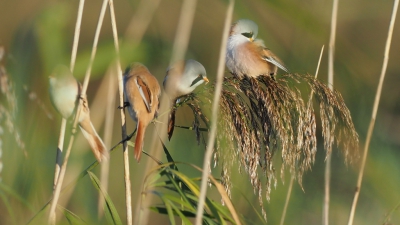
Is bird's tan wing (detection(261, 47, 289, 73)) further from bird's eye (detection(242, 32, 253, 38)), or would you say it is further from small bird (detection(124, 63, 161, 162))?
small bird (detection(124, 63, 161, 162))

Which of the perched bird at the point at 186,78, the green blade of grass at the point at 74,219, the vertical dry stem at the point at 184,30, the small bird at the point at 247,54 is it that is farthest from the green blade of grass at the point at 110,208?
the small bird at the point at 247,54

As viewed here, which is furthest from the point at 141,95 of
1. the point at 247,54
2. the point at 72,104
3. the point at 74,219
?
the point at 247,54

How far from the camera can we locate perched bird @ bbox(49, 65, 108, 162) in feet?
6.08

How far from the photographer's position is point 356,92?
985 millimetres

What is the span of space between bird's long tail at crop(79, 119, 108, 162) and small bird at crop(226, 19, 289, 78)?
1.46 metres

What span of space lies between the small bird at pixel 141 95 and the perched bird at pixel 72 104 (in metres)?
→ 0.31

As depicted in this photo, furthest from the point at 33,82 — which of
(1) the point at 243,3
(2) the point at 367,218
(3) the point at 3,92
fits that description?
(2) the point at 367,218

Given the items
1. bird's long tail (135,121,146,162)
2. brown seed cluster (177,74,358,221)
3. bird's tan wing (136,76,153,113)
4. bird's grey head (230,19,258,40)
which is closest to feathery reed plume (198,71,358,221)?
brown seed cluster (177,74,358,221)

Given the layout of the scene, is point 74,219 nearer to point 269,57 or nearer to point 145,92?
point 145,92

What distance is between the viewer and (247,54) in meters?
3.33

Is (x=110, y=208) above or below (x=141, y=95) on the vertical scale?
below

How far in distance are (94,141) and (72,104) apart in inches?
7.5

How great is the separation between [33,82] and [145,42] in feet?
1.57

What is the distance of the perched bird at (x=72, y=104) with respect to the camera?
185 centimetres
